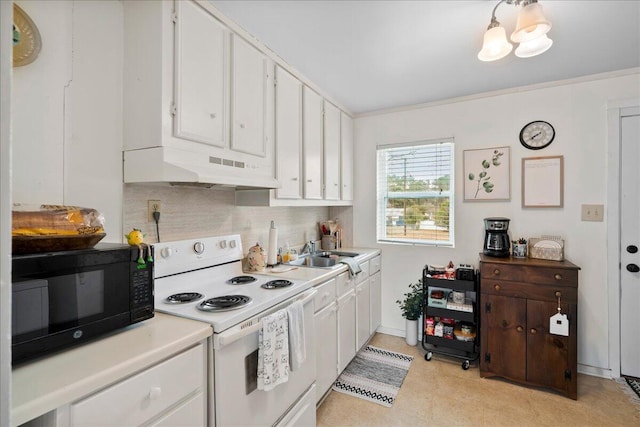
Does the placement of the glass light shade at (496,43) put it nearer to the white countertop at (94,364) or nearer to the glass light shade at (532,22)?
the glass light shade at (532,22)

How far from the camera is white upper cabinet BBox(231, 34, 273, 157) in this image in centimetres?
170

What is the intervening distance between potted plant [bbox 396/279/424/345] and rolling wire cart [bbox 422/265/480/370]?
129 mm

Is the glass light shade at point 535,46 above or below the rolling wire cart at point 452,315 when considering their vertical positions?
above

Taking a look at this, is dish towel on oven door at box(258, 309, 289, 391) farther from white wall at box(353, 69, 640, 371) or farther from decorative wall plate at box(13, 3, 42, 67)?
white wall at box(353, 69, 640, 371)

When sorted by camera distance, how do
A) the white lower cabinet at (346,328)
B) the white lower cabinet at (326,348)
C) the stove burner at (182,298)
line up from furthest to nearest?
the white lower cabinet at (346,328), the white lower cabinet at (326,348), the stove burner at (182,298)

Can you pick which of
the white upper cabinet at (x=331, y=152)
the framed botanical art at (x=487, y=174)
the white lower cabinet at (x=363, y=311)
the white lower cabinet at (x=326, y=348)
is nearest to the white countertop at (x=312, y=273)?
the white lower cabinet at (x=326, y=348)

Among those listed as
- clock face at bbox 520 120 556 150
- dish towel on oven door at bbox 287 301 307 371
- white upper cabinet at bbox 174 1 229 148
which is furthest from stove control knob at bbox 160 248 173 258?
clock face at bbox 520 120 556 150

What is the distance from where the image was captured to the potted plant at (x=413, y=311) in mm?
2834

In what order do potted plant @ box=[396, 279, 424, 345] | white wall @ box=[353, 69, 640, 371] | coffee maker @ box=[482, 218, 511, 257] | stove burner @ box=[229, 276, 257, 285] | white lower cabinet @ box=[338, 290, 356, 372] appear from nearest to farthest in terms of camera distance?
stove burner @ box=[229, 276, 257, 285] → white lower cabinet @ box=[338, 290, 356, 372] → white wall @ box=[353, 69, 640, 371] → coffee maker @ box=[482, 218, 511, 257] → potted plant @ box=[396, 279, 424, 345]

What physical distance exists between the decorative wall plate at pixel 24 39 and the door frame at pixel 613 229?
142 inches

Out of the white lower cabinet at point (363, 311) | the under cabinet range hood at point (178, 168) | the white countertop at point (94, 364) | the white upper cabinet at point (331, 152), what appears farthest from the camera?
the white upper cabinet at point (331, 152)

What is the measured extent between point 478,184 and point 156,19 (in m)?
2.71

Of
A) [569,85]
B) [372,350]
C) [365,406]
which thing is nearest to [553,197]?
[569,85]

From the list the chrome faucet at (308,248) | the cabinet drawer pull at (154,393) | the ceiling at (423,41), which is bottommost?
the cabinet drawer pull at (154,393)
